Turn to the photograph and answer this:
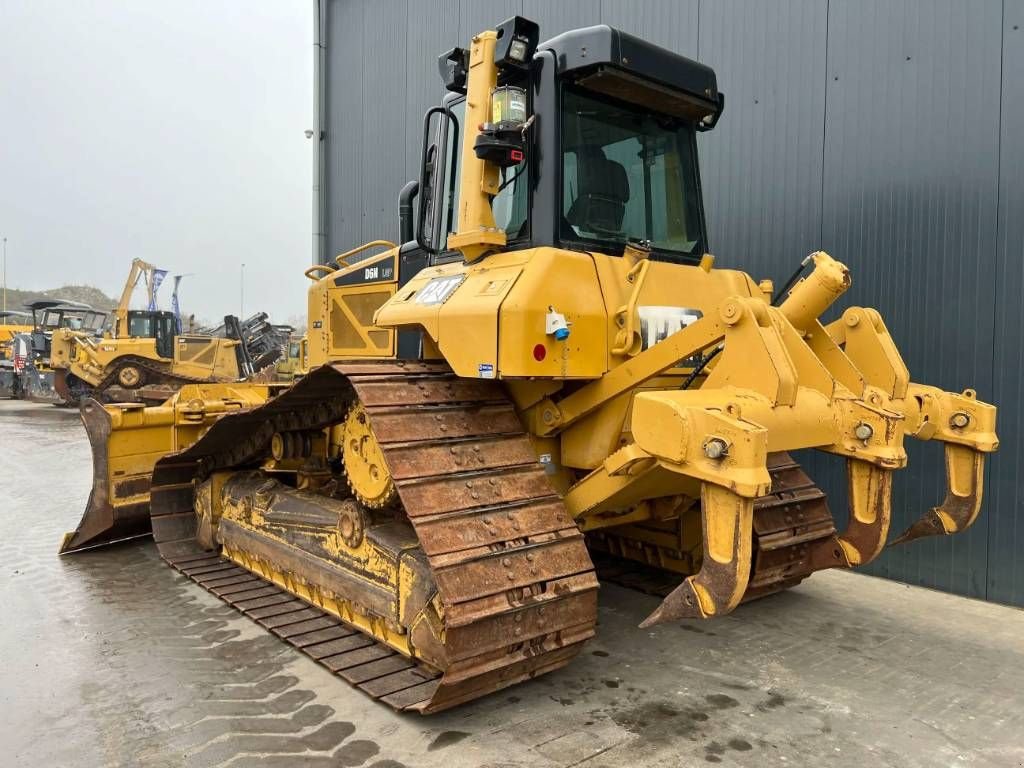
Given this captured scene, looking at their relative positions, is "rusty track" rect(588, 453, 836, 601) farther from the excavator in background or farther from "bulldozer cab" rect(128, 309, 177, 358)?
"bulldozer cab" rect(128, 309, 177, 358)

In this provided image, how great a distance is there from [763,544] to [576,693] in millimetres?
1415

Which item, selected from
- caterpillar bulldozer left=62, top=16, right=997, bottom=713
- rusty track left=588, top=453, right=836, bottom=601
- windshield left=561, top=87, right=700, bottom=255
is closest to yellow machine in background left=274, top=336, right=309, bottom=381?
rusty track left=588, top=453, right=836, bottom=601

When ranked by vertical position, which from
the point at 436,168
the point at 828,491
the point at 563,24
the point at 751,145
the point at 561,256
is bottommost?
the point at 828,491

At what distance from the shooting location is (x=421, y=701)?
10.8ft

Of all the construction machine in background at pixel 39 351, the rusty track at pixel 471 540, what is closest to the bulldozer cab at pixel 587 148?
the rusty track at pixel 471 540

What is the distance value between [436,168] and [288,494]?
88.8 inches

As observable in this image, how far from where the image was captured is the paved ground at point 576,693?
3146mm

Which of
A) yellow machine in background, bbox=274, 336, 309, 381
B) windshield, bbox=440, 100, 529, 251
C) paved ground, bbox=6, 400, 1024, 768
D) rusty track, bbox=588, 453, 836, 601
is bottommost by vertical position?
paved ground, bbox=6, 400, 1024, 768

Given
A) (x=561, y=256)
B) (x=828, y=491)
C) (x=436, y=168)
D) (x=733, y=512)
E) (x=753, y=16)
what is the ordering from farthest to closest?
(x=753, y=16), (x=828, y=491), (x=436, y=168), (x=561, y=256), (x=733, y=512)

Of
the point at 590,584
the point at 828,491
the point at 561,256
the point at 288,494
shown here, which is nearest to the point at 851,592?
the point at 828,491

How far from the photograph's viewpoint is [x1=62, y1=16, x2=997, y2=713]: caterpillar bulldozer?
311cm

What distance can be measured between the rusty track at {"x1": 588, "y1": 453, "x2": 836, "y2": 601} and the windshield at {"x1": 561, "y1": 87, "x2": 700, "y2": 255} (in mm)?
1491

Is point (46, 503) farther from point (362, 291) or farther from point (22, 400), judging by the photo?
point (22, 400)

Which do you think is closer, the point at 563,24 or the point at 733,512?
the point at 733,512
